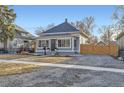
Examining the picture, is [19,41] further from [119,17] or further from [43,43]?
[119,17]

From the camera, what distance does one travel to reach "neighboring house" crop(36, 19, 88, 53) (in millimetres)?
24712

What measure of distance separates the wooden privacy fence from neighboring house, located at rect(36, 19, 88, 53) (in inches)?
40.5

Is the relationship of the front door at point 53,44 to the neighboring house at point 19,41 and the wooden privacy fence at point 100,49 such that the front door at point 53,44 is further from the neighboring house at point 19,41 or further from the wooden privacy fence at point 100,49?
the neighboring house at point 19,41

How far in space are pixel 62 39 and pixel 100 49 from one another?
5127 mm

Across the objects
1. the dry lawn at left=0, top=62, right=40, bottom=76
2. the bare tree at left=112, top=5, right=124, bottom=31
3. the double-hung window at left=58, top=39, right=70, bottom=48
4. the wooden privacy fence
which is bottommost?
the dry lawn at left=0, top=62, right=40, bottom=76

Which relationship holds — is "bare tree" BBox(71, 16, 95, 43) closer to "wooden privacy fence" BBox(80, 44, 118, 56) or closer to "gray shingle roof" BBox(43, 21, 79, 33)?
"gray shingle roof" BBox(43, 21, 79, 33)

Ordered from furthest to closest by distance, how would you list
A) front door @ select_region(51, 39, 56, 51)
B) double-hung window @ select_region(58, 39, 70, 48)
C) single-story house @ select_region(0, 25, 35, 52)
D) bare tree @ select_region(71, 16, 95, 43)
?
bare tree @ select_region(71, 16, 95, 43)
single-story house @ select_region(0, 25, 35, 52)
front door @ select_region(51, 39, 56, 51)
double-hung window @ select_region(58, 39, 70, 48)

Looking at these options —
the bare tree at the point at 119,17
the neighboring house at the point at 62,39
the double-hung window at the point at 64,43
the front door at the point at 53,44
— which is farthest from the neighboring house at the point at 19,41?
the bare tree at the point at 119,17

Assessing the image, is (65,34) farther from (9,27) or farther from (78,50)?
(9,27)

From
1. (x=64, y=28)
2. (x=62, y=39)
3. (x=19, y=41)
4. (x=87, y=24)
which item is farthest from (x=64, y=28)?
(x=87, y=24)

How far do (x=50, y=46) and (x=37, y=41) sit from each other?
2.26 m

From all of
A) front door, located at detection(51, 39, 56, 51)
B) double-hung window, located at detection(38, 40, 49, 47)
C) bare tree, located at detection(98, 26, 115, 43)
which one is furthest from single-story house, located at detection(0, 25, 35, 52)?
bare tree, located at detection(98, 26, 115, 43)

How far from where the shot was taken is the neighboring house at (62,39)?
2471 centimetres

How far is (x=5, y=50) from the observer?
28.5 meters
